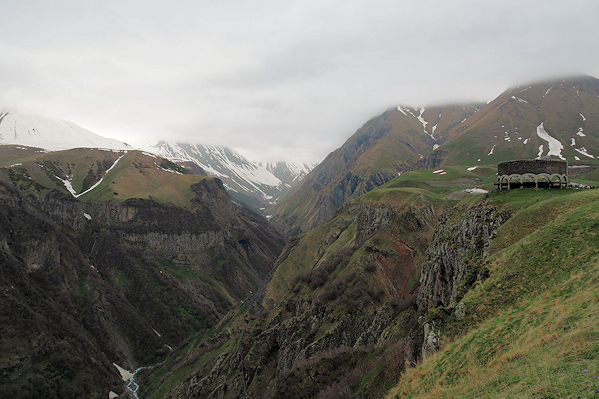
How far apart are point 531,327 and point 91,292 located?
164 m

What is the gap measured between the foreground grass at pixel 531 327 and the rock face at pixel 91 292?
376 feet

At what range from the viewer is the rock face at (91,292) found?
3782 inches

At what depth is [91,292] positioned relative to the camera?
140 metres

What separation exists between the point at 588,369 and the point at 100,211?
214 metres

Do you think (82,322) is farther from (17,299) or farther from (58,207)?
(58,207)

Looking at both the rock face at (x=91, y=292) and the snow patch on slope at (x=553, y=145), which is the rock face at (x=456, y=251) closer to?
the rock face at (x=91, y=292)

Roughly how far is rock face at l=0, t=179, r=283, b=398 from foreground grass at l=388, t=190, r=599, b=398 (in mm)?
114706

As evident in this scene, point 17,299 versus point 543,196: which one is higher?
point 543,196

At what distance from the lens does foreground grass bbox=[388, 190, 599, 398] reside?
11.7 m

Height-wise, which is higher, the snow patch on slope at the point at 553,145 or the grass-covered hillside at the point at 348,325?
the snow patch on slope at the point at 553,145

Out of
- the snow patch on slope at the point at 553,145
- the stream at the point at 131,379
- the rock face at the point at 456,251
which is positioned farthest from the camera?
the snow patch on slope at the point at 553,145

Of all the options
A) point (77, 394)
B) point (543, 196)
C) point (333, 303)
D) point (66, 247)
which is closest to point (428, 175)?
point (333, 303)

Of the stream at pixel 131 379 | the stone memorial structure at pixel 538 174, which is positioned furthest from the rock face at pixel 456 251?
the stream at pixel 131 379

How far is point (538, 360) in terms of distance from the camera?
1267cm
